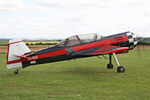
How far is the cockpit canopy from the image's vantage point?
10.0 m

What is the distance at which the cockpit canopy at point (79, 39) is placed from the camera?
32.9 feet

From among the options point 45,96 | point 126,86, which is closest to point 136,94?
point 126,86

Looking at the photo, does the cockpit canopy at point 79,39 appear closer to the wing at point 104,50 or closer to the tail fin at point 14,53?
the wing at point 104,50

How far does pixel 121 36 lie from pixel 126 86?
4.44 meters

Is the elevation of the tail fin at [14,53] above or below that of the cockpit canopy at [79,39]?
below

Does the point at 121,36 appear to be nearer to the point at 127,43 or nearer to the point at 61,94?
the point at 127,43

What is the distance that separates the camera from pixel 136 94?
552 cm

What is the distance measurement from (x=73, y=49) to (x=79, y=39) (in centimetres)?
72

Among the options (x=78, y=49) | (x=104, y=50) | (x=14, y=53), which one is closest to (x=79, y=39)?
(x=78, y=49)

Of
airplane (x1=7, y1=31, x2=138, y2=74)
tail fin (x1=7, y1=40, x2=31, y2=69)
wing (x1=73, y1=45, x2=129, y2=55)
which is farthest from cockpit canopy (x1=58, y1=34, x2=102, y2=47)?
tail fin (x1=7, y1=40, x2=31, y2=69)

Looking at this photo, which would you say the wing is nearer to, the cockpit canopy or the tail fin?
the cockpit canopy

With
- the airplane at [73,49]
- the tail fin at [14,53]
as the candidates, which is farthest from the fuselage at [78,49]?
the tail fin at [14,53]

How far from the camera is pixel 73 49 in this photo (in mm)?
9922

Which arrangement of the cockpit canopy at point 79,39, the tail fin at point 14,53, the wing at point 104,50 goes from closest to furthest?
the wing at point 104,50
the tail fin at point 14,53
the cockpit canopy at point 79,39
